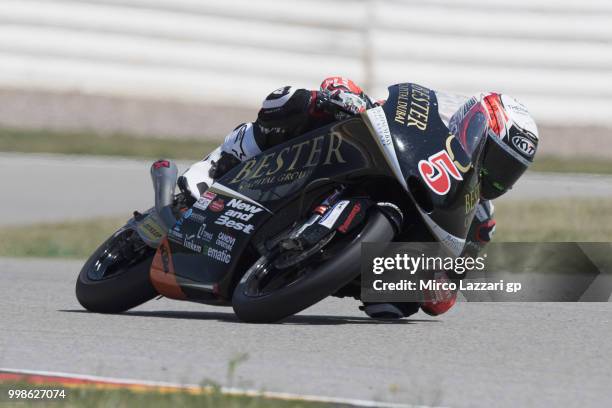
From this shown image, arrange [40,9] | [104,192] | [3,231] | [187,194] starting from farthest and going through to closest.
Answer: [40,9] < [104,192] < [3,231] < [187,194]

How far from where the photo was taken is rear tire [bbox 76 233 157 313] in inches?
251

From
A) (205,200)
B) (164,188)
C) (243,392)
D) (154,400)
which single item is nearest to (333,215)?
(205,200)

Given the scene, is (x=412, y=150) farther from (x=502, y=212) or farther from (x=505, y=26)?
(x=505, y=26)

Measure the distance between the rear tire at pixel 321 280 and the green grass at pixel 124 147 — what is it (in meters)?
11.6

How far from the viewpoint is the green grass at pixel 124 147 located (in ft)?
56.4

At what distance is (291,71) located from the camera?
17.7m

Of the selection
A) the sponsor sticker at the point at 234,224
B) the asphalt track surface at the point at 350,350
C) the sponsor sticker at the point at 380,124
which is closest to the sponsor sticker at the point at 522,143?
the sponsor sticker at the point at 380,124

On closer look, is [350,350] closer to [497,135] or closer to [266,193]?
[266,193]

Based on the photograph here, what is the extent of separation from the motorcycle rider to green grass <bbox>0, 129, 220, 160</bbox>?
11.2 m

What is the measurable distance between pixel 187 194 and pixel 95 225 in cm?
664

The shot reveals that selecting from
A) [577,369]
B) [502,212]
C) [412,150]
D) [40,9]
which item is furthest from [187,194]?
[40,9]

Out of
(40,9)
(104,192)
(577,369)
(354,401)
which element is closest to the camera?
(354,401)

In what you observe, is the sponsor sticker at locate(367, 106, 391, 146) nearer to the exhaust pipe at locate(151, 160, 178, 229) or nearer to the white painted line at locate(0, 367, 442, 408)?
the exhaust pipe at locate(151, 160, 178, 229)

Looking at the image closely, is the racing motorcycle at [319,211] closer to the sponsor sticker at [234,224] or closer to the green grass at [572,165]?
the sponsor sticker at [234,224]
